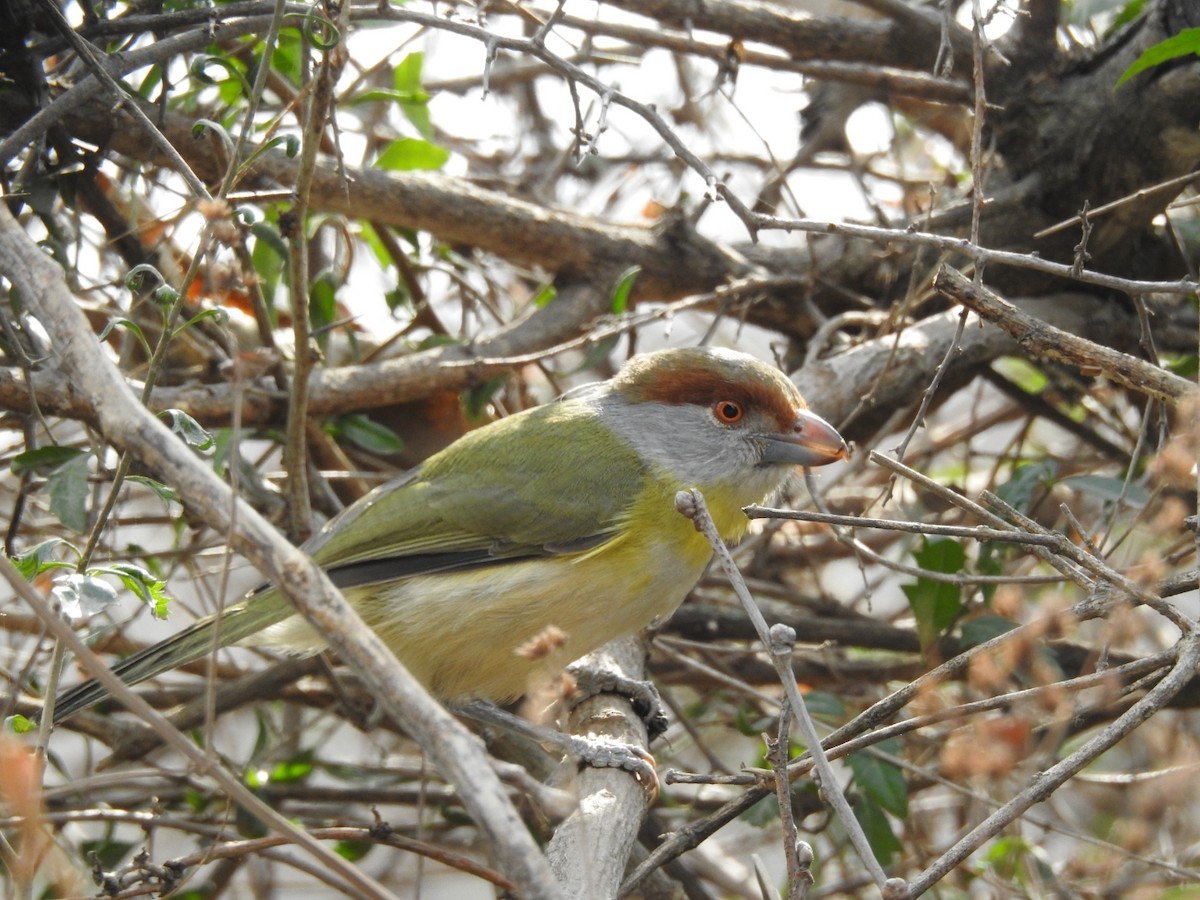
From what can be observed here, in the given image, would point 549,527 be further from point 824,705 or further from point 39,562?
point 39,562

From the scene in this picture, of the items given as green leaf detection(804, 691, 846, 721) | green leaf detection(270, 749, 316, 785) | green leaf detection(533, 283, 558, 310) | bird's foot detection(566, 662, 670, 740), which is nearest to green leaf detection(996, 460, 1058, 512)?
green leaf detection(804, 691, 846, 721)

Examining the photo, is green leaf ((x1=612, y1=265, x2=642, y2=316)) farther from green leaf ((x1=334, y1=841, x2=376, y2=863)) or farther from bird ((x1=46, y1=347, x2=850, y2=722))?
green leaf ((x1=334, y1=841, x2=376, y2=863))

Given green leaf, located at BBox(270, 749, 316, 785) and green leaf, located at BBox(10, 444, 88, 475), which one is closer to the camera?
green leaf, located at BBox(10, 444, 88, 475)

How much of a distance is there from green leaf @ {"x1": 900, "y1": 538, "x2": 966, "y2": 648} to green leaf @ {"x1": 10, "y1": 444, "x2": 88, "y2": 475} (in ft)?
8.09

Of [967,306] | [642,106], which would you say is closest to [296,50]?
[642,106]

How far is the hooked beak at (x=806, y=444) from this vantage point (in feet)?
11.2

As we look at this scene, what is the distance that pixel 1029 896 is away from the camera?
2.99 meters

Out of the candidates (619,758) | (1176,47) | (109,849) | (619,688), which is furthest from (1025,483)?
(109,849)

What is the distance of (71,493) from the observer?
2.93m

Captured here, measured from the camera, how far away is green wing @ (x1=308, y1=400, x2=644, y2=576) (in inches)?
132

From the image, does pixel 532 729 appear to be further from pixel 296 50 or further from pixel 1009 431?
pixel 1009 431

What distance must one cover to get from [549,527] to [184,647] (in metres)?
1.04

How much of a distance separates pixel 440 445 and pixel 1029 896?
2647mm

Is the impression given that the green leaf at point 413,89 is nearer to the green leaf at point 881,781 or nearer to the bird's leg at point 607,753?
the bird's leg at point 607,753
